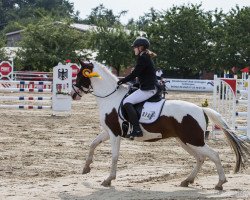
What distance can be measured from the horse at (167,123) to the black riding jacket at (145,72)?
408 millimetres

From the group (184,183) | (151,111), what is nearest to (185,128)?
(151,111)

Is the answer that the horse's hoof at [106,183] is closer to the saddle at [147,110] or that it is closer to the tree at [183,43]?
the saddle at [147,110]

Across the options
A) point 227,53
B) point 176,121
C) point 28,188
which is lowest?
point 28,188

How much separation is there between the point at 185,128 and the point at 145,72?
1.11 meters

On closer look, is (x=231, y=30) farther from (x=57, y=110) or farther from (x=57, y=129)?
(x=57, y=129)

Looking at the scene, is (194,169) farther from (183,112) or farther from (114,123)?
(114,123)

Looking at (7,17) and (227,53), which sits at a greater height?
(7,17)

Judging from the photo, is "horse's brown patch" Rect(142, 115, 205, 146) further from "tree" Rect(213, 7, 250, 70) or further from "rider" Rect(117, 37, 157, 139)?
"tree" Rect(213, 7, 250, 70)

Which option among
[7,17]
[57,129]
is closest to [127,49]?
[57,129]

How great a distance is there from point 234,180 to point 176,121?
4.96ft

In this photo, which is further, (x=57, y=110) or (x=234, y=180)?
(x=57, y=110)

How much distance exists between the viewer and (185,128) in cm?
962

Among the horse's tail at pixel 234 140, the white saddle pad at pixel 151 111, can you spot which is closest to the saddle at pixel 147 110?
the white saddle pad at pixel 151 111

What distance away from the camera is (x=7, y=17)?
121 metres
